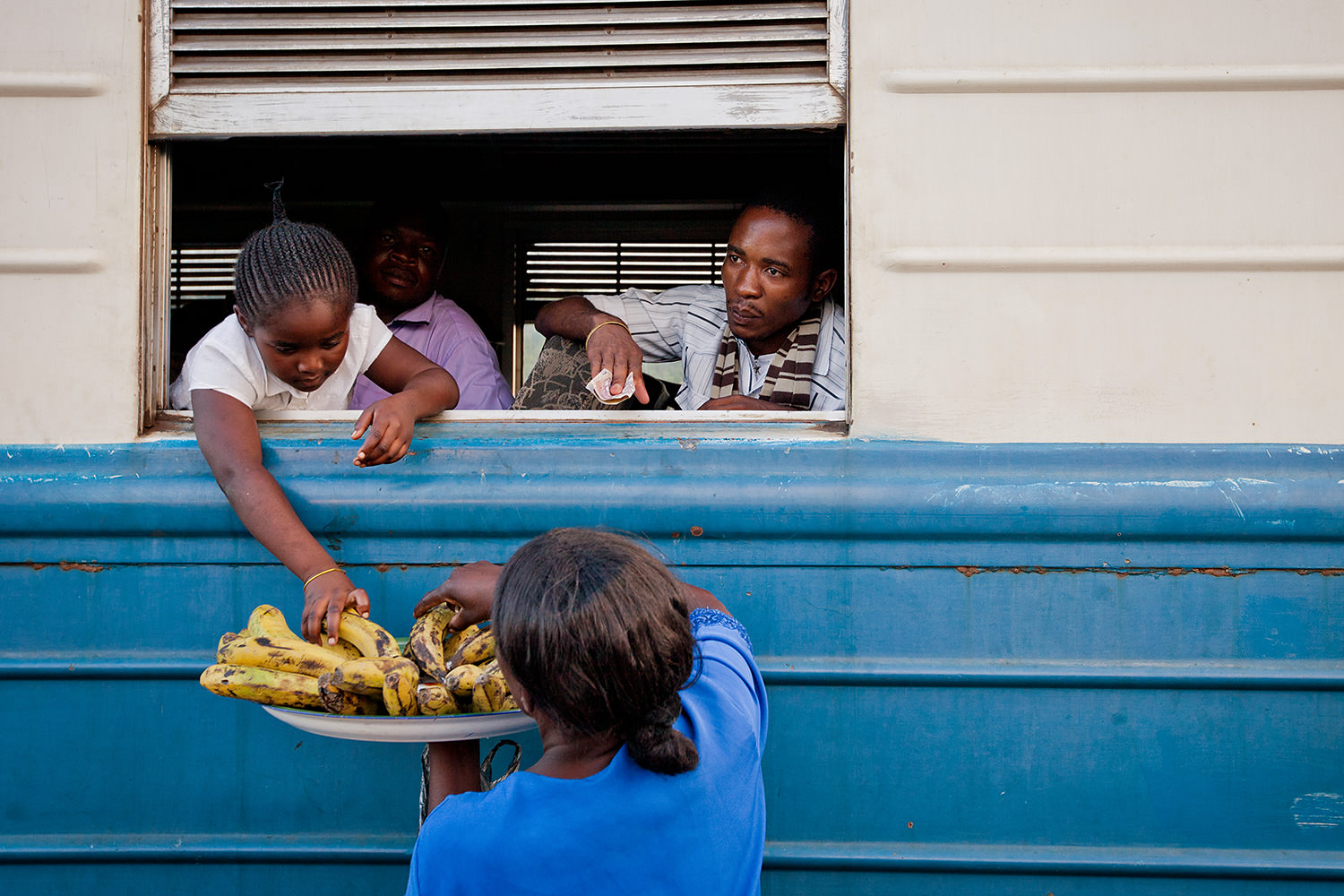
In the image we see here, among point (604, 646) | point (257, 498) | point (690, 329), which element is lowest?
point (604, 646)

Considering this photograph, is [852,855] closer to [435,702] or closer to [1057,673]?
[1057,673]

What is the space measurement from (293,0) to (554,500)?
1.16 meters

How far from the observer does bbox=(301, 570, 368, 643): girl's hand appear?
5.32ft

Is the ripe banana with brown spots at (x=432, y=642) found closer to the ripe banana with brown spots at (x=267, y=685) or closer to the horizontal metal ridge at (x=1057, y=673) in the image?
the ripe banana with brown spots at (x=267, y=685)

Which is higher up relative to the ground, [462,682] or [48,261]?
[48,261]

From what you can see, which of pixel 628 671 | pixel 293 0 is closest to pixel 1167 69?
pixel 628 671

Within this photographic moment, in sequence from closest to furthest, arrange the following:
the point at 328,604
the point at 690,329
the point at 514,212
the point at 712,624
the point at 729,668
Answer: the point at 729,668 < the point at 712,624 < the point at 328,604 < the point at 690,329 < the point at 514,212

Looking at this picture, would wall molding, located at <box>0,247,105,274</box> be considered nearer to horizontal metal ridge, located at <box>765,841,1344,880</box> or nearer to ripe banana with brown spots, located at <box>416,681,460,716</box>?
ripe banana with brown spots, located at <box>416,681,460,716</box>

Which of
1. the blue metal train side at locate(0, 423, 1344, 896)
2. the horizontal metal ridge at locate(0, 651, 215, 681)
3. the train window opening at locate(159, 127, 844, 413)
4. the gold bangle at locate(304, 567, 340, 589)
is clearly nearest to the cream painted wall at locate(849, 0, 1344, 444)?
the blue metal train side at locate(0, 423, 1344, 896)

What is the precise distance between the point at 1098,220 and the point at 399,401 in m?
1.39

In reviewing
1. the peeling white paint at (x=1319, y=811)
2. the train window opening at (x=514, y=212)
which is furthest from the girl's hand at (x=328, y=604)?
the train window opening at (x=514, y=212)

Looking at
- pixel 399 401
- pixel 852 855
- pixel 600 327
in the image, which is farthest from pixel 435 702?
pixel 600 327

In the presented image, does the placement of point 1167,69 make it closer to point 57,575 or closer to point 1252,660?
point 1252,660

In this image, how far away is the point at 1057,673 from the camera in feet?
6.07
